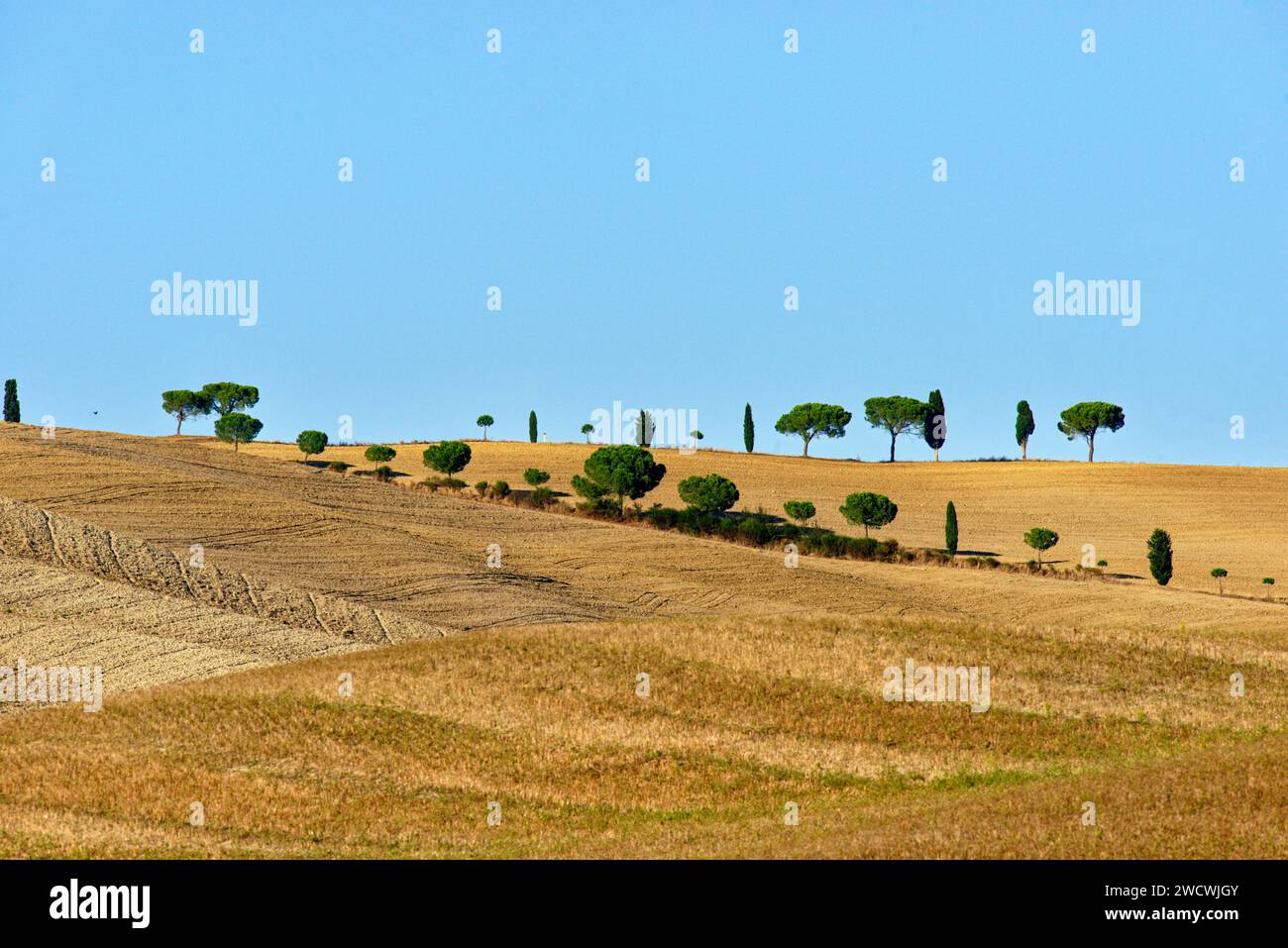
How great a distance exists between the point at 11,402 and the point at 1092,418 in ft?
441

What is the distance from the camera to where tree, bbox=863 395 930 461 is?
623 ft

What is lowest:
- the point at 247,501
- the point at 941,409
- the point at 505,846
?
the point at 505,846

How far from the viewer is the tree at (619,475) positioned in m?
121

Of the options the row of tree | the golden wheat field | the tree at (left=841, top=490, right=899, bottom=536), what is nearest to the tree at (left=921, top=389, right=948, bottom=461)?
the row of tree

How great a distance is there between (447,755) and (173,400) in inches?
6644

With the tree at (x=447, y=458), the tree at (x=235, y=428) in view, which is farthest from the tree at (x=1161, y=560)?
the tree at (x=235, y=428)

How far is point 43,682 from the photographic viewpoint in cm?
4400

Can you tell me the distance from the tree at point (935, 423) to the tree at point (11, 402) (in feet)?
352

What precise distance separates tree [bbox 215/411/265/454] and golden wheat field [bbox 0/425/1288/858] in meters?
78.1

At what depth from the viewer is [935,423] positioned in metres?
177

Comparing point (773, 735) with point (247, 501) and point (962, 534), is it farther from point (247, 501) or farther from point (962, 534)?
point (962, 534)

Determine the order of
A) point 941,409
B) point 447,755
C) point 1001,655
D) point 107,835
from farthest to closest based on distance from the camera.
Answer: point 941,409, point 1001,655, point 447,755, point 107,835

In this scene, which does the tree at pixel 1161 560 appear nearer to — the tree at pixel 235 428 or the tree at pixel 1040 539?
the tree at pixel 1040 539

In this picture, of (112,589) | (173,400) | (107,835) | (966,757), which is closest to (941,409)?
(173,400)
